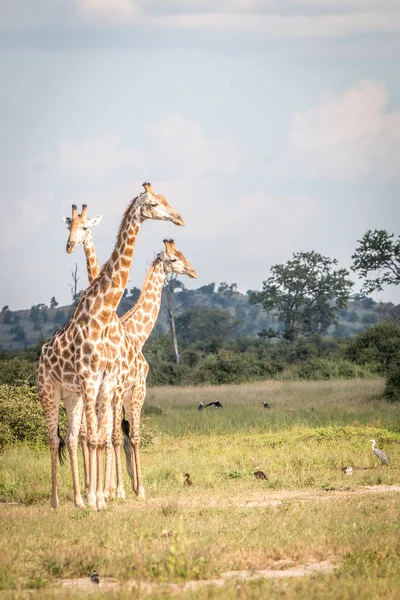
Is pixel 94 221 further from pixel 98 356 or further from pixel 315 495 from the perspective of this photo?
pixel 315 495

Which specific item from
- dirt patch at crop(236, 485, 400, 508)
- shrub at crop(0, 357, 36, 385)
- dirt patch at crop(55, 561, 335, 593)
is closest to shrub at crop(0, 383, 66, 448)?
dirt patch at crop(236, 485, 400, 508)

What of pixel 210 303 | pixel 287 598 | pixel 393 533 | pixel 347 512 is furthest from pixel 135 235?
pixel 210 303

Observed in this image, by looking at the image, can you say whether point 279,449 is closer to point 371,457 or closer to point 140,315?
point 371,457

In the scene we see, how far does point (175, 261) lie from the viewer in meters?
13.4

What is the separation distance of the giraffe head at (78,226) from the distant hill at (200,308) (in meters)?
54.3

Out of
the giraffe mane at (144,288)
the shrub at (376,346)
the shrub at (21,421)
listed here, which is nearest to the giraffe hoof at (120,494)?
the giraffe mane at (144,288)

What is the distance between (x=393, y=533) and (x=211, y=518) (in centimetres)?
187

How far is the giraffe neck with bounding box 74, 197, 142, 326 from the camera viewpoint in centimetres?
1155

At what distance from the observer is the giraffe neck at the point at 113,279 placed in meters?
11.5

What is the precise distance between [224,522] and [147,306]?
4.43 metres

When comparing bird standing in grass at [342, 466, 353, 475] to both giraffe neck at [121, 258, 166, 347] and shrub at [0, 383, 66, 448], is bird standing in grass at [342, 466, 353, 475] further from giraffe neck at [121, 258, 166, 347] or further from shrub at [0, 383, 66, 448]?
shrub at [0, 383, 66, 448]

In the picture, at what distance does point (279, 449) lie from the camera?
1605cm

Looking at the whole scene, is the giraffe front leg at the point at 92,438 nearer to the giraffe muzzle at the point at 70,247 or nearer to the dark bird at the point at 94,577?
the giraffe muzzle at the point at 70,247

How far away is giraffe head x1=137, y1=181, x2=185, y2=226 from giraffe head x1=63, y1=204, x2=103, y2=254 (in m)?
0.98
